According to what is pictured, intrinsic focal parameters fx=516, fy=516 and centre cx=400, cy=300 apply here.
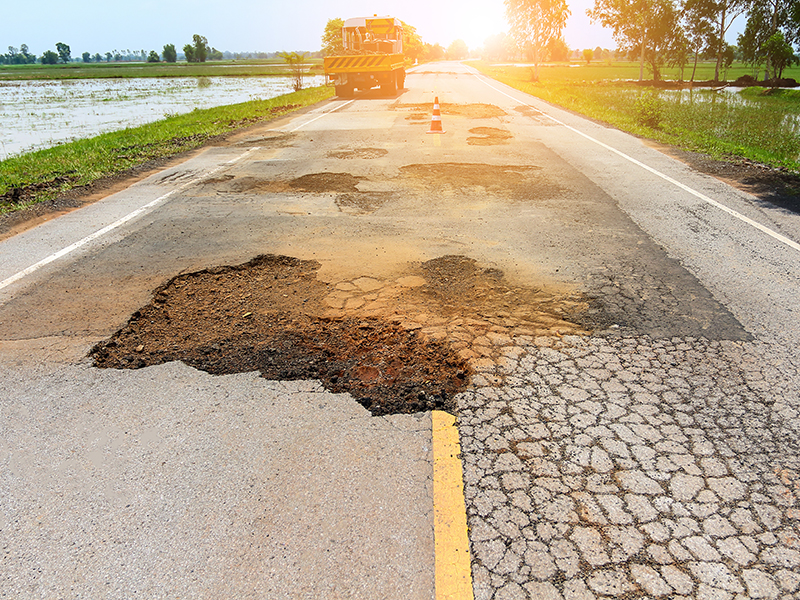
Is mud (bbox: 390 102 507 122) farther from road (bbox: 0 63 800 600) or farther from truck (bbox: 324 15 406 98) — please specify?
road (bbox: 0 63 800 600)

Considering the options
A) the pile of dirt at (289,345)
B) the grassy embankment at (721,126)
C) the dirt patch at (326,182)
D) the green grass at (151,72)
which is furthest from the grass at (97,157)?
the green grass at (151,72)

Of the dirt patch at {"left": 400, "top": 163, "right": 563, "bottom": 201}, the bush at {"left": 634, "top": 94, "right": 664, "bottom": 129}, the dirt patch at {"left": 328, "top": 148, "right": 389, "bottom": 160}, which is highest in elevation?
the bush at {"left": 634, "top": 94, "right": 664, "bottom": 129}

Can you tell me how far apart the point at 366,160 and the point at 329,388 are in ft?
25.3

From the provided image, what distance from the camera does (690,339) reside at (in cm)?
387

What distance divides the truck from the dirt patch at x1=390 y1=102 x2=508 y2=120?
534cm

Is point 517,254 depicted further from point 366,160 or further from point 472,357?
point 366,160

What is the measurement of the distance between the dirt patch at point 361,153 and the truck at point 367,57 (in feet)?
51.7

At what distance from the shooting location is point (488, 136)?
1294cm

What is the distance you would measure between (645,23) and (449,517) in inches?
2139

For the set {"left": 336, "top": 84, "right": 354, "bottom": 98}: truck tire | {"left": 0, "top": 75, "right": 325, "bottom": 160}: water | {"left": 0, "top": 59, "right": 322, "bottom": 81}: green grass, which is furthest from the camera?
{"left": 0, "top": 59, "right": 322, "bottom": 81}: green grass

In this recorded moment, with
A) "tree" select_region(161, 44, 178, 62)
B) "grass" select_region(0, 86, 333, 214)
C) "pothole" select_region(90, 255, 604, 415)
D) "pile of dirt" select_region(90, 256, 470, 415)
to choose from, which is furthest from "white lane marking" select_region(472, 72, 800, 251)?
"tree" select_region(161, 44, 178, 62)

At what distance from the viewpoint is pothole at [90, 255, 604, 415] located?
3.46 m

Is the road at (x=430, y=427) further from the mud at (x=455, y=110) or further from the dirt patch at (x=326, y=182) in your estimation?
the mud at (x=455, y=110)

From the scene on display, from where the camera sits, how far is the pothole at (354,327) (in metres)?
3.46
